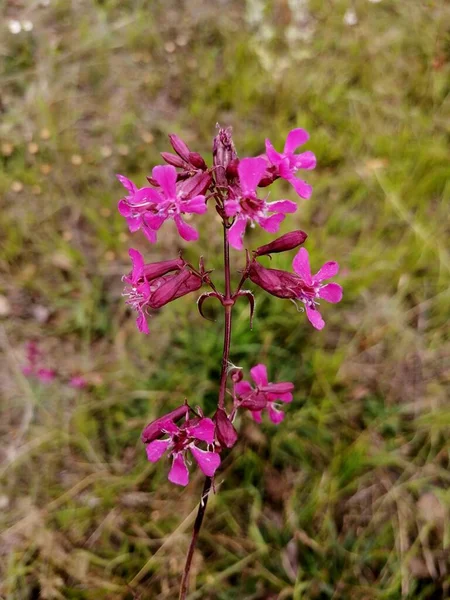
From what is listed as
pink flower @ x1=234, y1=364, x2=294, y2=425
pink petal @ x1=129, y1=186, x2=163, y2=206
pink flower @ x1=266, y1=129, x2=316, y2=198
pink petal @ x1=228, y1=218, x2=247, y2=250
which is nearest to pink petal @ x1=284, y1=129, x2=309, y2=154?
pink flower @ x1=266, y1=129, x2=316, y2=198

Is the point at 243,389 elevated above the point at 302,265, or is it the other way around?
the point at 302,265

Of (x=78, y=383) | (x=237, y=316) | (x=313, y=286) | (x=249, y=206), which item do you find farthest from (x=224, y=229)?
(x=78, y=383)

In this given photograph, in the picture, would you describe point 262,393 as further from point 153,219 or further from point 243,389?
point 153,219

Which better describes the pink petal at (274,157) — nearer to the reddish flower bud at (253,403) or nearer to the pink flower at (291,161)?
the pink flower at (291,161)

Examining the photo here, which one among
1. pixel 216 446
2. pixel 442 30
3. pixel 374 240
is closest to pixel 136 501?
pixel 216 446

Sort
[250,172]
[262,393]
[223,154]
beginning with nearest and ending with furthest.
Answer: [250,172], [223,154], [262,393]

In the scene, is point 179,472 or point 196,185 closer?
point 196,185
